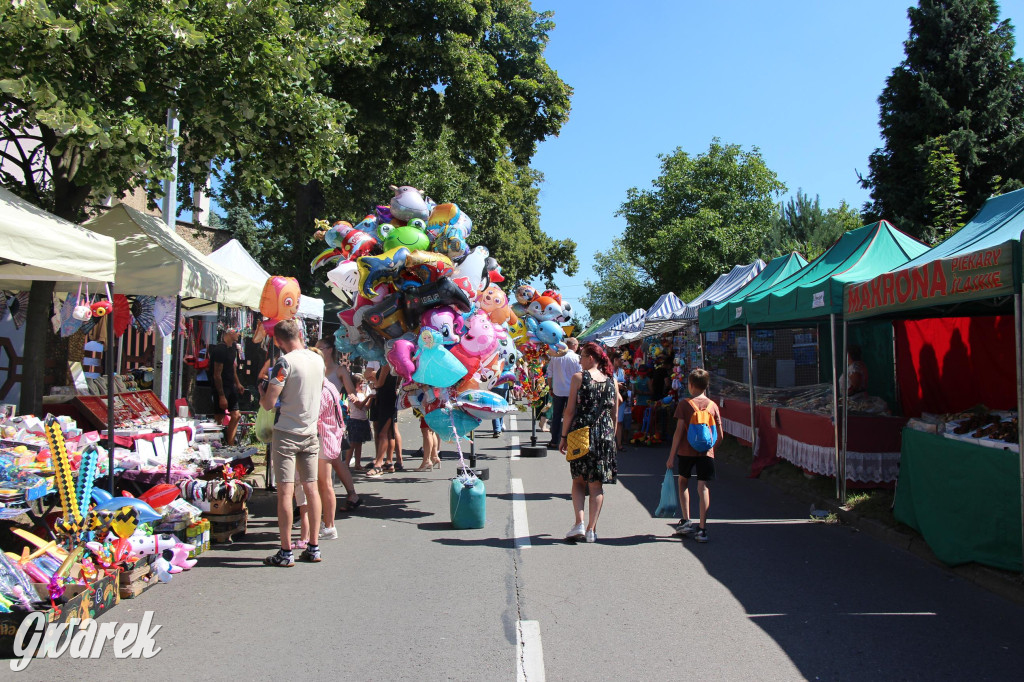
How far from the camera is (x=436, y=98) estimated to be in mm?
17188

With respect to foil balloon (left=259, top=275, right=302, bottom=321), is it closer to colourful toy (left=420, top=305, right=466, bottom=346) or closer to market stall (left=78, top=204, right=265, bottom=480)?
market stall (left=78, top=204, right=265, bottom=480)

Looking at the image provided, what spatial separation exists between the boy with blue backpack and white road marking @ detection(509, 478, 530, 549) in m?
1.58

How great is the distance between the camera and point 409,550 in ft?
22.2

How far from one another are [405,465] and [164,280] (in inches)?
241

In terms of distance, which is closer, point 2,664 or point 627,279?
point 2,664

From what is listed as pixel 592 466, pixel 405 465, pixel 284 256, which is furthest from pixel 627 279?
pixel 592 466

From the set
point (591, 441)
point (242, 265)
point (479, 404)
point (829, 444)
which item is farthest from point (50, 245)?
point (829, 444)

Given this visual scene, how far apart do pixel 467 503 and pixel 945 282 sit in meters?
4.88

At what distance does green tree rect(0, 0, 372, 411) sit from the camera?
247 inches

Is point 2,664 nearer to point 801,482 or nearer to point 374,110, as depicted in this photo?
point 801,482

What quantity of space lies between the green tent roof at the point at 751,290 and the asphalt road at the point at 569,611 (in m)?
5.06

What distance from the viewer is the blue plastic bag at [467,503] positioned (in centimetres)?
755

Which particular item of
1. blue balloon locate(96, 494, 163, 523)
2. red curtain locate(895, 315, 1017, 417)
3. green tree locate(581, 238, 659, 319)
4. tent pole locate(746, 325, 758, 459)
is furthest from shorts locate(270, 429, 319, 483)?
green tree locate(581, 238, 659, 319)

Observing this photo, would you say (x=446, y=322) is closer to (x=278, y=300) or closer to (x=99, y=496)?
(x=278, y=300)
